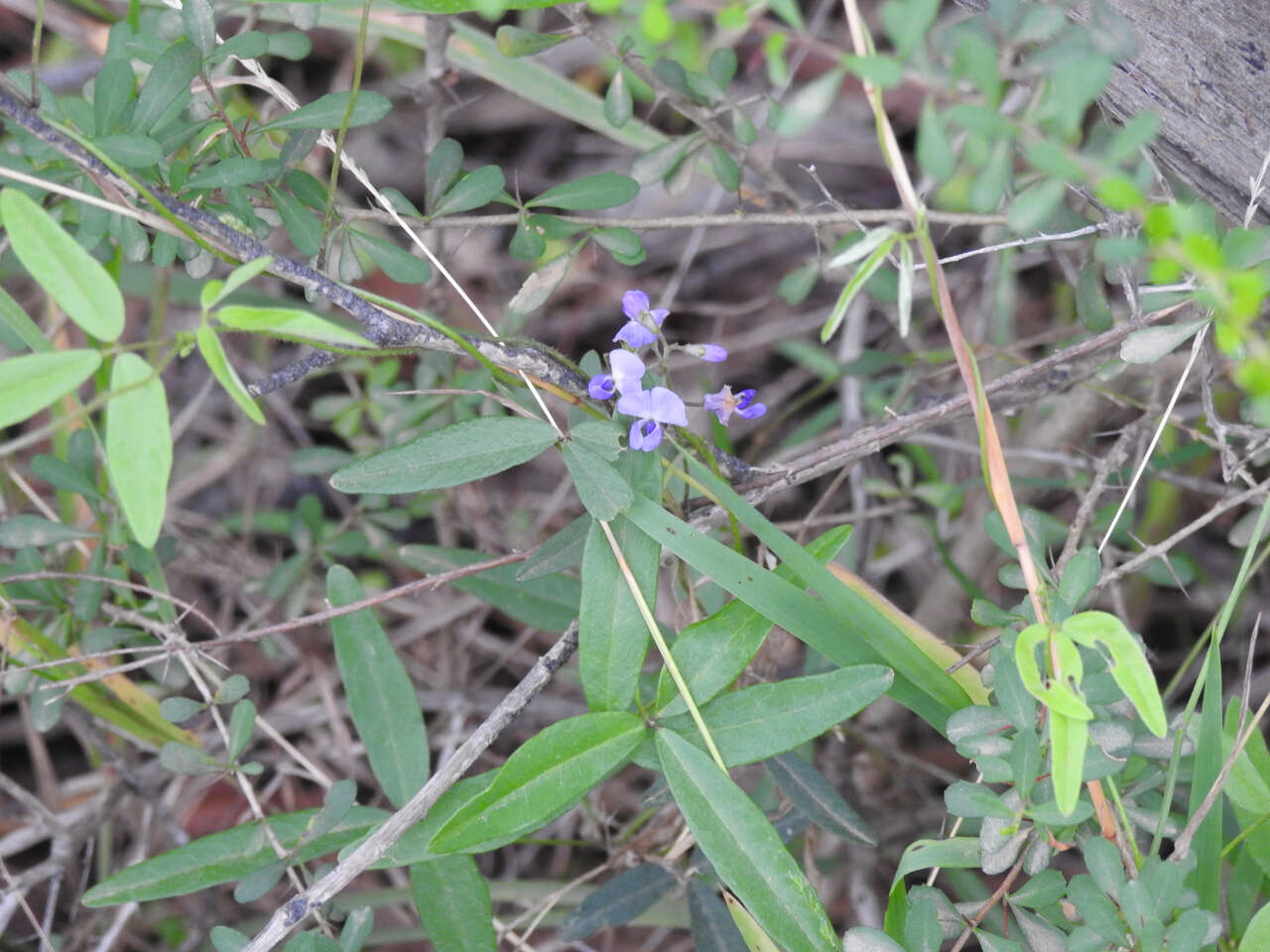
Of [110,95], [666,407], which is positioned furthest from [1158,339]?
[110,95]

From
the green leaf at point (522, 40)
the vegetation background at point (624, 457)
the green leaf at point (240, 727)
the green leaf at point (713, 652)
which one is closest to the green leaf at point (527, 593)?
the vegetation background at point (624, 457)

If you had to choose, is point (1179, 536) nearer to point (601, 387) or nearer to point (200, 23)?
point (601, 387)

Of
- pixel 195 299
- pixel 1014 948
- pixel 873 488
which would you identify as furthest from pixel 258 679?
pixel 1014 948

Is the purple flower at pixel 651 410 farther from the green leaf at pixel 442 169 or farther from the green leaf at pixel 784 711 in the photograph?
the green leaf at pixel 442 169

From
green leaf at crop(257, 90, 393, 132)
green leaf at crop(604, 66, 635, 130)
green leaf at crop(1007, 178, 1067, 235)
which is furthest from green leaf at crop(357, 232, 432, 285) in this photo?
green leaf at crop(1007, 178, 1067, 235)

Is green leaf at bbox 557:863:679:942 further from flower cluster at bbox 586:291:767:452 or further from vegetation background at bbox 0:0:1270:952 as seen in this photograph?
flower cluster at bbox 586:291:767:452

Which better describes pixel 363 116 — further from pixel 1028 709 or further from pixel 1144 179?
pixel 1028 709
